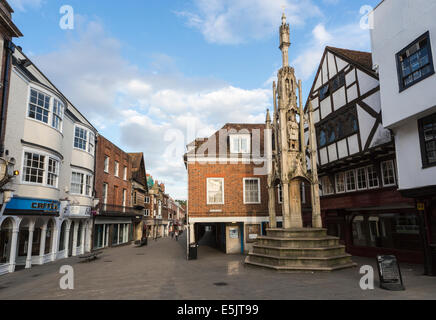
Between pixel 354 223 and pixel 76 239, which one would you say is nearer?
pixel 354 223

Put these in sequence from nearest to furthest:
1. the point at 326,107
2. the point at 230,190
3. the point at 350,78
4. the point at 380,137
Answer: the point at 380,137, the point at 350,78, the point at 326,107, the point at 230,190

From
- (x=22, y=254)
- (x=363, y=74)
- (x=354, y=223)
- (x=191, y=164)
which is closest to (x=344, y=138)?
(x=363, y=74)

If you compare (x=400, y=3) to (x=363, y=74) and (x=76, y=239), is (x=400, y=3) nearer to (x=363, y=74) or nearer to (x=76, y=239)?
(x=363, y=74)

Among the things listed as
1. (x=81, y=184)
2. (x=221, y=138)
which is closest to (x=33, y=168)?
(x=81, y=184)

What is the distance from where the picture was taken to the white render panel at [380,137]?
1346 cm

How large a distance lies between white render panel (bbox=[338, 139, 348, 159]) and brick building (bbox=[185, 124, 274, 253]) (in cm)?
508

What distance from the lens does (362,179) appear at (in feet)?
52.5

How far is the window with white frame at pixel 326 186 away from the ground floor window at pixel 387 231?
223 cm

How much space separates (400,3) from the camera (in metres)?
11.4

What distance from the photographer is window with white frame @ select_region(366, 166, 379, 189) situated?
14992 mm

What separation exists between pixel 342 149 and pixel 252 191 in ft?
21.1

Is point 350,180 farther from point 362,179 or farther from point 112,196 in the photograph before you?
point 112,196

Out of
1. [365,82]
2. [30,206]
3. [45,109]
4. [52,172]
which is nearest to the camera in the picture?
[30,206]
